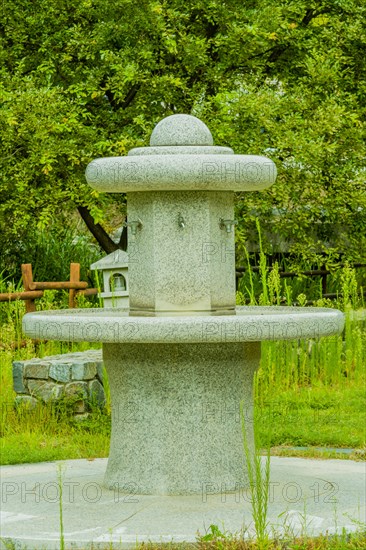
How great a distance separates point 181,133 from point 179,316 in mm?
1070

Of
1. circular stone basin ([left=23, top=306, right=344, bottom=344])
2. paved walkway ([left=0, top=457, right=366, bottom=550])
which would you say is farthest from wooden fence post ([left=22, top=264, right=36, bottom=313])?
circular stone basin ([left=23, top=306, right=344, bottom=344])

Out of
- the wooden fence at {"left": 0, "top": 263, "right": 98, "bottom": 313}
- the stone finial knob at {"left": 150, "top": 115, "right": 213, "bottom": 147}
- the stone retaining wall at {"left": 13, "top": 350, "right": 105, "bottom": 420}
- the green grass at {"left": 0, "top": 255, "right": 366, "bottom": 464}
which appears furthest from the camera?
the wooden fence at {"left": 0, "top": 263, "right": 98, "bottom": 313}

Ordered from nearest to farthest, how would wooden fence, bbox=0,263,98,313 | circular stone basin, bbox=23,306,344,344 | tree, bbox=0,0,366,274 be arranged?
circular stone basin, bbox=23,306,344,344 → wooden fence, bbox=0,263,98,313 → tree, bbox=0,0,366,274

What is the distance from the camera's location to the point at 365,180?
13398 millimetres

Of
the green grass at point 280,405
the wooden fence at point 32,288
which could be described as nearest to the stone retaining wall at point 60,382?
the green grass at point 280,405

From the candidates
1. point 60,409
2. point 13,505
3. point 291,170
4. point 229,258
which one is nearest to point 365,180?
point 291,170

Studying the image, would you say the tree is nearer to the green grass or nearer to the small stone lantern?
the small stone lantern

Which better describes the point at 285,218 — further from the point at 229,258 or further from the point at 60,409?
the point at 229,258

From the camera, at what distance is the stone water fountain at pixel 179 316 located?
5727 millimetres

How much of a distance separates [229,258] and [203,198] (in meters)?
0.38

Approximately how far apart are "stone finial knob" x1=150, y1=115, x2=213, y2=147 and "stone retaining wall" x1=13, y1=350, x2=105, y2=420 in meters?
3.19

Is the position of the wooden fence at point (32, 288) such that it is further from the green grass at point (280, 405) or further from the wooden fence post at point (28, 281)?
the green grass at point (280, 405)

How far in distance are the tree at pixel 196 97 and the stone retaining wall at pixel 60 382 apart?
3.71m

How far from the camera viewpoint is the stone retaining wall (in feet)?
29.4
